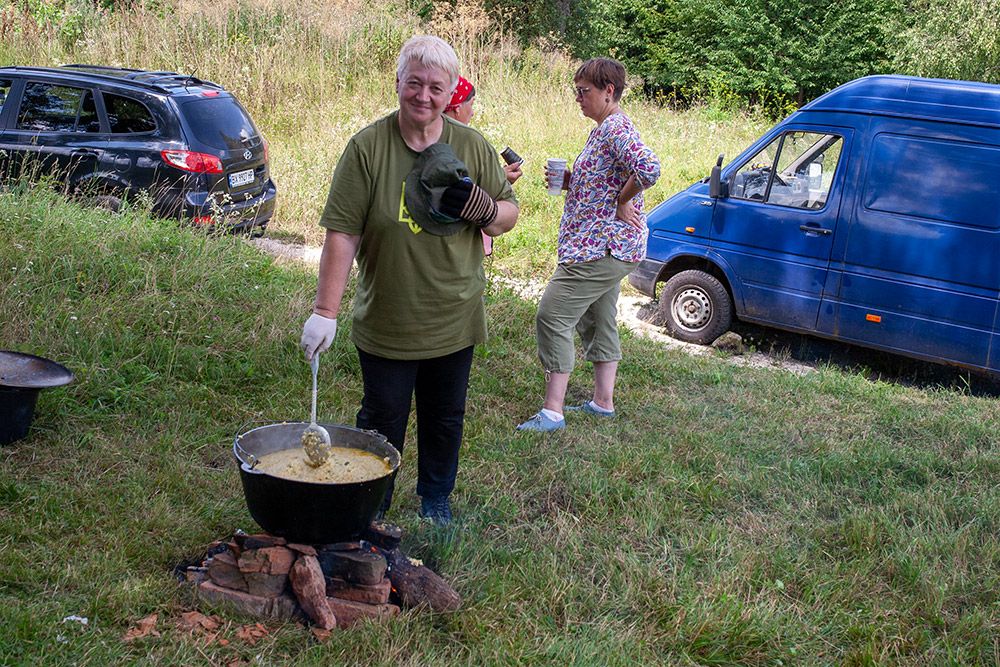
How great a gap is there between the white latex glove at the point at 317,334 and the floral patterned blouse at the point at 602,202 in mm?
2106

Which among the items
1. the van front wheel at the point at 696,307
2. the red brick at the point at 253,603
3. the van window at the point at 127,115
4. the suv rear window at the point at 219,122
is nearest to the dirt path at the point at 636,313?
the van front wheel at the point at 696,307

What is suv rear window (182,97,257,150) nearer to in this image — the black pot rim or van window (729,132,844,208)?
the black pot rim

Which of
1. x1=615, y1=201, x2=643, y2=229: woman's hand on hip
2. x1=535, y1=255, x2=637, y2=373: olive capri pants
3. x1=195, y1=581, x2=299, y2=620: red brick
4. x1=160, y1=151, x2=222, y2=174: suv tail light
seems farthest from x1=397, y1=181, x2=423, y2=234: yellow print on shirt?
x1=160, y1=151, x2=222, y2=174: suv tail light

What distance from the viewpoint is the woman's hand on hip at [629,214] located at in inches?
207

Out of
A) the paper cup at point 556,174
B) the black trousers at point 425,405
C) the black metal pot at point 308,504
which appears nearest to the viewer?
the black metal pot at point 308,504

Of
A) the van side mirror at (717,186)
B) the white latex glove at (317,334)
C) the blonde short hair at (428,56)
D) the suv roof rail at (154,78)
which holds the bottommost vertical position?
the white latex glove at (317,334)

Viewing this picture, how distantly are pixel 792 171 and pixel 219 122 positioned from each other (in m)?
5.38

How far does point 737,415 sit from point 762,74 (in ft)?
79.8

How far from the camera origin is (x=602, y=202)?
208 inches

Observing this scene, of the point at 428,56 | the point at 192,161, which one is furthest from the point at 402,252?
the point at 192,161

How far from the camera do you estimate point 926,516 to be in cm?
452

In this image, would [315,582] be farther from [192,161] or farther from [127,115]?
[127,115]

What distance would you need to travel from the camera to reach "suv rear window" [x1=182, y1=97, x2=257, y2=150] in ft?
29.0

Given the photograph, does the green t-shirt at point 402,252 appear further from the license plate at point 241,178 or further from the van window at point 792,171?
the license plate at point 241,178
